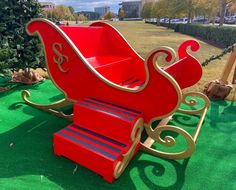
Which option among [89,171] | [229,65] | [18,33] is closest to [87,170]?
[89,171]

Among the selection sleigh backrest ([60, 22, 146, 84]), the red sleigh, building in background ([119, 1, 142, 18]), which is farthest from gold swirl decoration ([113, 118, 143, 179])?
building in background ([119, 1, 142, 18])

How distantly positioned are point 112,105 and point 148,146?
679 mm

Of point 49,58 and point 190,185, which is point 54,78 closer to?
point 49,58

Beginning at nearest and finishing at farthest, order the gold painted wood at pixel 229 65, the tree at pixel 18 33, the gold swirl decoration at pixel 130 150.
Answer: the gold swirl decoration at pixel 130 150
the gold painted wood at pixel 229 65
the tree at pixel 18 33

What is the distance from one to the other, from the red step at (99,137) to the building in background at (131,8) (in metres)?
114

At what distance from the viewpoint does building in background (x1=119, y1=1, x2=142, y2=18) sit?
111 metres

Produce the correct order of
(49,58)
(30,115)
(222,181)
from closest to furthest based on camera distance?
(222,181) < (49,58) < (30,115)

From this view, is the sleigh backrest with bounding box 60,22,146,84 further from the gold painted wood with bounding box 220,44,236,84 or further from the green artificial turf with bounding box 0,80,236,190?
the gold painted wood with bounding box 220,44,236,84

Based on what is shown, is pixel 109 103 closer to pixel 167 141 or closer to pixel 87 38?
pixel 167 141

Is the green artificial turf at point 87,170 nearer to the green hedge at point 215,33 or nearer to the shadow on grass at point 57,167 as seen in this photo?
the shadow on grass at point 57,167

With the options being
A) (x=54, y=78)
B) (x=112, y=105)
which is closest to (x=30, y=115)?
(x=54, y=78)

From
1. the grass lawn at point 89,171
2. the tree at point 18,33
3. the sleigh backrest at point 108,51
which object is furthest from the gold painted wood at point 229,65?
the tree at point 18,33

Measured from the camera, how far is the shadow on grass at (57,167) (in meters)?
2.22

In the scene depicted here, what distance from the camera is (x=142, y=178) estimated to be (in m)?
2.30
